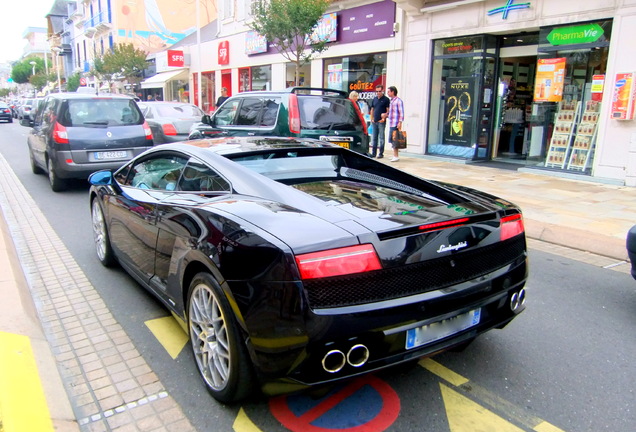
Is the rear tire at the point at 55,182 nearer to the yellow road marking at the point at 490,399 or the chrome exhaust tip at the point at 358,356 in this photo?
the yellow road marking at the point at 490,399

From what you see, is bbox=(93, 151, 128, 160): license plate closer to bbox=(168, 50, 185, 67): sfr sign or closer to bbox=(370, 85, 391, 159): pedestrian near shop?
bbox=(370, 85, 391, 159): pedestrian near shop

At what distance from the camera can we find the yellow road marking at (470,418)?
2.58 metres

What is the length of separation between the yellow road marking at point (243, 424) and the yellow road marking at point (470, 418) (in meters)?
1.04

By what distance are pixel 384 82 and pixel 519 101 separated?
4.26m

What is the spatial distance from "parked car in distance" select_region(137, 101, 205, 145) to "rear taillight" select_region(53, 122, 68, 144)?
338 centimetres

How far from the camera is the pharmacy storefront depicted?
9883 mm

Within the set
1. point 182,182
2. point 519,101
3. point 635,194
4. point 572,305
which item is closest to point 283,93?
point 182,182

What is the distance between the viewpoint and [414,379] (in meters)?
3.03

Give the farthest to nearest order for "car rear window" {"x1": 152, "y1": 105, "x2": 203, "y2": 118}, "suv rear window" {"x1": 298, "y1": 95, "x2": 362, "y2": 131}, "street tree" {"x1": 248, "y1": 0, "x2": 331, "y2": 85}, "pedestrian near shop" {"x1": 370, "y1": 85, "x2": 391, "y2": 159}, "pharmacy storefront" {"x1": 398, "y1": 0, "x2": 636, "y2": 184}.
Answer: "street tree" {"x1": 248, "y1": 0, "x2": 331, "y2": 85} → "pedestrian near shop" {"x1": 370, "y1": 85, "x2": 391, "y2": 159} → "car rear window" {"x1": 152, "y1": 105, "x2": 203, "y2": 118} → "pharmacy storefront" {"x1": 398, "y1": 0, "x2": 636, "y2": 184} → "suv rear window" {"x1": 298, "y1": 95, "x2": 362, "y2": 131}

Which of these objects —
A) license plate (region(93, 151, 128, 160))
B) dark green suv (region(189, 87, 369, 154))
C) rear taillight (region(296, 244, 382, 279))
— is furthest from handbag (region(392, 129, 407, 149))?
rear taillight (region(296, 244, 382, 279))

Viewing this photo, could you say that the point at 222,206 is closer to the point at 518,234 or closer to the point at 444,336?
the point at 444,336

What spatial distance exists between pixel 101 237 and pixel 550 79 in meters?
10.1

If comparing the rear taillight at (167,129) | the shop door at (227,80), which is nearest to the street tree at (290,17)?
the rear taillight at (167,129)

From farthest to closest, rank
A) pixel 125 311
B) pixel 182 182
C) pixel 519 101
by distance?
pixel 519 101
pixel 125 311
pixel 182 182
